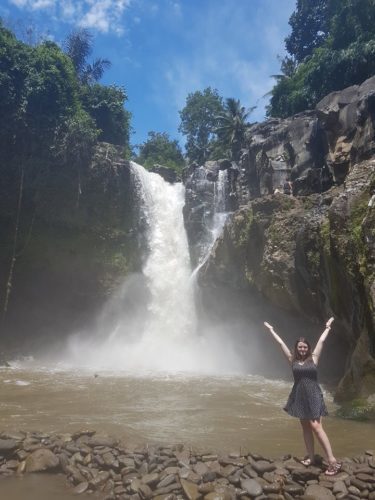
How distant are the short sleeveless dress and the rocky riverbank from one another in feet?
1.93

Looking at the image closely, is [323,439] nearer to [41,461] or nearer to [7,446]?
[41,461]

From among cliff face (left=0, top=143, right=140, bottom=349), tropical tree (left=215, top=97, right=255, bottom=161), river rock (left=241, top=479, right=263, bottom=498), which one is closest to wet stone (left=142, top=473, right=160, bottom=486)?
river rock (left=241, top=479, right=263, bottom=498)

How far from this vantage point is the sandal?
5195 mm

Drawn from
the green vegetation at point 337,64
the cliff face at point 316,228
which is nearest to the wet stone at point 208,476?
the cliff face at point 316,228

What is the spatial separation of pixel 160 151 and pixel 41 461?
159 feet

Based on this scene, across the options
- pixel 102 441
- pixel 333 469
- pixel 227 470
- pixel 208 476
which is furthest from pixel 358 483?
pixel 102 441

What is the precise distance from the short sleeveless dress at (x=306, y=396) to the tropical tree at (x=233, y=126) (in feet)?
116

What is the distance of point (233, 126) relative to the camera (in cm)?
4188

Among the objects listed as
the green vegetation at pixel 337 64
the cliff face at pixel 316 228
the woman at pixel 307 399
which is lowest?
the woman at pixel 307 399

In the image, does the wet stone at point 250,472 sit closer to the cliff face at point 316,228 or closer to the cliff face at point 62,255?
the cliff face at point 316,228

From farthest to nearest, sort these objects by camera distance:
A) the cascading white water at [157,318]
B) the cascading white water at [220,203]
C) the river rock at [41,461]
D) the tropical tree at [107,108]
Answer: the tropical tree at [107,108] < the cascading white water at [220,203] < the cascading white water at [157,318] < the river rock at [41,461]

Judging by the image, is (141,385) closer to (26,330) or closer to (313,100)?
(26,330)

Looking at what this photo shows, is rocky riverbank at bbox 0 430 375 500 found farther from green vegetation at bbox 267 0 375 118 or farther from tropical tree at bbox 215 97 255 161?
tropical tree at bbox 215 97 255 161

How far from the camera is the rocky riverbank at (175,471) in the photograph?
4.86m
